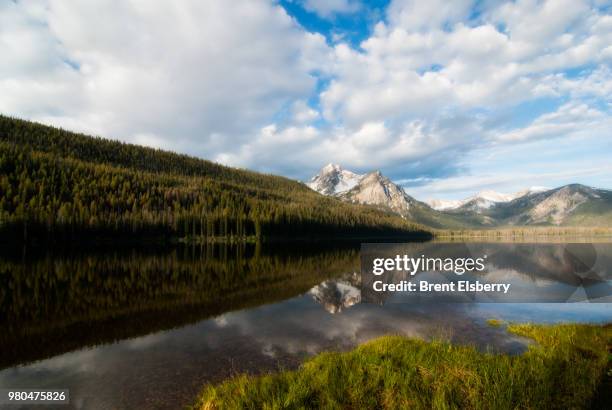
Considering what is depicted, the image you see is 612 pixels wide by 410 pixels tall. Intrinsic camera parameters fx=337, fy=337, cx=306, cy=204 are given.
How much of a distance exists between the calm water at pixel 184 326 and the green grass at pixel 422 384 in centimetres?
402

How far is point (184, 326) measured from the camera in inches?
1004

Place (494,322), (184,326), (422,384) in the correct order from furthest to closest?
(494,322) → (184,326) → (422,384)

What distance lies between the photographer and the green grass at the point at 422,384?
10219 millimetres

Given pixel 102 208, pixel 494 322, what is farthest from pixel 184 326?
pixel 102 208

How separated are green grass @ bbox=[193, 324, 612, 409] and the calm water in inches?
158

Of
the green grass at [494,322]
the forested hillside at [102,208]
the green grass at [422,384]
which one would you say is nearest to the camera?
the green grass at [422,384]

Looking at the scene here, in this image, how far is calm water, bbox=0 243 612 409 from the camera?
53.6 ft

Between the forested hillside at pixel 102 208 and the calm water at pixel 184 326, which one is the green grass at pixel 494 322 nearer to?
the calm water at pixel 184 326

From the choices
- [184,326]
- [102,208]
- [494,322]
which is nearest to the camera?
[184,326]

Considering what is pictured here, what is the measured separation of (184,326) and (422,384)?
19.5m

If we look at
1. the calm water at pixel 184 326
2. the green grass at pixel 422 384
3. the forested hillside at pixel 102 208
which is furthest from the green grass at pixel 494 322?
the forested hillside at pixel 102 208

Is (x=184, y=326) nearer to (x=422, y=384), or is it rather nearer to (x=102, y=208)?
(x=422, y=384)

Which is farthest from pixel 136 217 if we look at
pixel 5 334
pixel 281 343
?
pixel 281 343

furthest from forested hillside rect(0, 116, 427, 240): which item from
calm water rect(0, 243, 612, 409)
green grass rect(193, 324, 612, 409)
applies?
green grass rect(193, 324, 612, 409)
